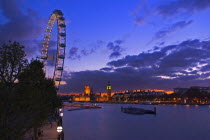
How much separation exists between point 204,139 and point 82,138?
16.9m

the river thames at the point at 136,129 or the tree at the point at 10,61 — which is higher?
the tree at the point at 10,61

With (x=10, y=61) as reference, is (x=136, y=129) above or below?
below

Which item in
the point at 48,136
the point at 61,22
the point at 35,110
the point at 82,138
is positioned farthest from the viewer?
the point at 61,22

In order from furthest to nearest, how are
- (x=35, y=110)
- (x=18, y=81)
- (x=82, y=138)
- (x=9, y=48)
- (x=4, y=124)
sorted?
(x=82, y=138)
(x=35, y=110)
(x=18, y=81)
(x=9, y=48)
(x=4, y=124)

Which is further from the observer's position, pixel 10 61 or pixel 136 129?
pixel 136 129

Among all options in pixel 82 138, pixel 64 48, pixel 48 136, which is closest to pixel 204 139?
pixel 82 138

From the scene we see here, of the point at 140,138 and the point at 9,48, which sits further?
the point at 140,138

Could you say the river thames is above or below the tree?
below

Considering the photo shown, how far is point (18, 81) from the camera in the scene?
40.1ft

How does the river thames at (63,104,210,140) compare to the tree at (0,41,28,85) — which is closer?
the tree at (0,41,28,85)

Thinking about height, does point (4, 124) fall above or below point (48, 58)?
below

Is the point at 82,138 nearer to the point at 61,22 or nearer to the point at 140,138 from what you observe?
the point at 140,138

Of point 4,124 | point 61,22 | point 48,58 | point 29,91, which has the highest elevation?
point 61,22

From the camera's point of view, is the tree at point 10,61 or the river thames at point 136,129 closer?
the tree at point 10,61
